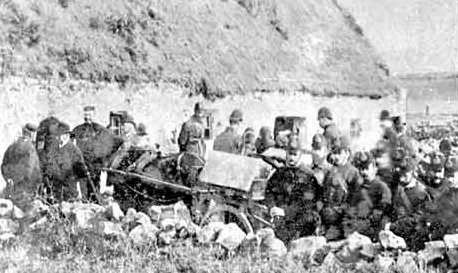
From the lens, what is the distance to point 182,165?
33.3 feet

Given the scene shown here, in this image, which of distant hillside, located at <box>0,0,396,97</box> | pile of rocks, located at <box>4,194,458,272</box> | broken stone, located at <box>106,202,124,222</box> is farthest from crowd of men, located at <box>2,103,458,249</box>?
distant hillside, located at <box>0,0,396,97</box>

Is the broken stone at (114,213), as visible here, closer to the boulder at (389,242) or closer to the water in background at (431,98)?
the boulder at (389,242)

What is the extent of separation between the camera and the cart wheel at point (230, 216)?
358 inches

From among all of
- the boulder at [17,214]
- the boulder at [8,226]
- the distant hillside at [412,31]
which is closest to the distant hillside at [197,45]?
the boulder at [17,214]

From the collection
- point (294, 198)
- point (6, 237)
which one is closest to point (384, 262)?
point (294, 198)

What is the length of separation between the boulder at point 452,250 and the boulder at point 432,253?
7 centimetres

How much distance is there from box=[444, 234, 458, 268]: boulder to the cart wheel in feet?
9.51

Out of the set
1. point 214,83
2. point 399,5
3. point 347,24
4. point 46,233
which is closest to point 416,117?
point 347,24

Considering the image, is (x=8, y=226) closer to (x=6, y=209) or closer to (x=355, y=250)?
(x=6, y=209)

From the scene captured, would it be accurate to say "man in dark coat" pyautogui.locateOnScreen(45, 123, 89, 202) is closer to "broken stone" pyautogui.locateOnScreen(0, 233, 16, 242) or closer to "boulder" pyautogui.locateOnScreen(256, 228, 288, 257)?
"broken stone" pyautogui.locateOnScreen(0, 233, 16, 242)

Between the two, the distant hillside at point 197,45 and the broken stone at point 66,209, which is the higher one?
the distant hillside at point 197,45

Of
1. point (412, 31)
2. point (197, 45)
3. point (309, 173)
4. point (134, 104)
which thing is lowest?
point (309, 173)

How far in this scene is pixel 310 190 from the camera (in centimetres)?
870

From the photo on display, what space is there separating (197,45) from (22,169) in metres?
11.0
